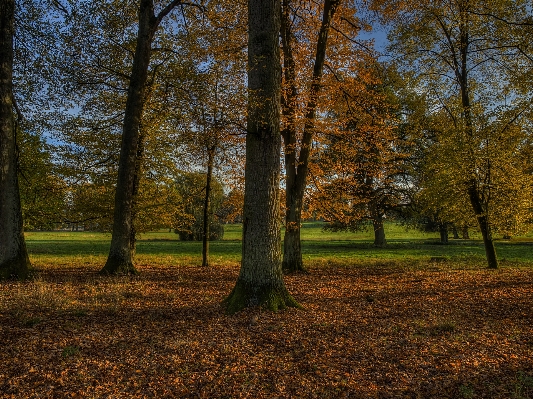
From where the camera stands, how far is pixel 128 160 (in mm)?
11570

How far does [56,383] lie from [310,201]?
483 inches

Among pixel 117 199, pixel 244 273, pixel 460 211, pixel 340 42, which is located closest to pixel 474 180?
pixel 460 211

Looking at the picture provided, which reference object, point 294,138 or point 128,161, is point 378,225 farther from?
point 128,161

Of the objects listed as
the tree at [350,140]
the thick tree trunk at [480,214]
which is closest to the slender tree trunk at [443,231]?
the thick tree trunk at [480,214]

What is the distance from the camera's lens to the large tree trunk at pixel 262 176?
6.91 meters

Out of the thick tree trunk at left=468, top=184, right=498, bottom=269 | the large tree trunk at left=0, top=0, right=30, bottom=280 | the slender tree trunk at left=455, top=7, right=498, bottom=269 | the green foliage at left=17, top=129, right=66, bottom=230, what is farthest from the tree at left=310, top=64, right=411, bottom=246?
the green foliage at left=17, top=129, right=66, bottom=230

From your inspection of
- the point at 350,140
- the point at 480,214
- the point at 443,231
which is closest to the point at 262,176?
the point at 350,140

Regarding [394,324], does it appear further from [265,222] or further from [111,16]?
[111,16]

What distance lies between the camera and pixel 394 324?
612 centimetres

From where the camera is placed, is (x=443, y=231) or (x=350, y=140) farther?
(x=443, y=231)

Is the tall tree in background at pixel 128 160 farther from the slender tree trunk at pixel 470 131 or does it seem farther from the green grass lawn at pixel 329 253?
the slender tree trunk at pixel 470 131

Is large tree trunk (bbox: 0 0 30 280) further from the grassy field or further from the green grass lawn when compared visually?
the green grass lawn

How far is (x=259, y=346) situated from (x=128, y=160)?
8.54 metres

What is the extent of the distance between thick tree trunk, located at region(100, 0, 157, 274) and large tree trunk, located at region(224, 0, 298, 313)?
585cm
